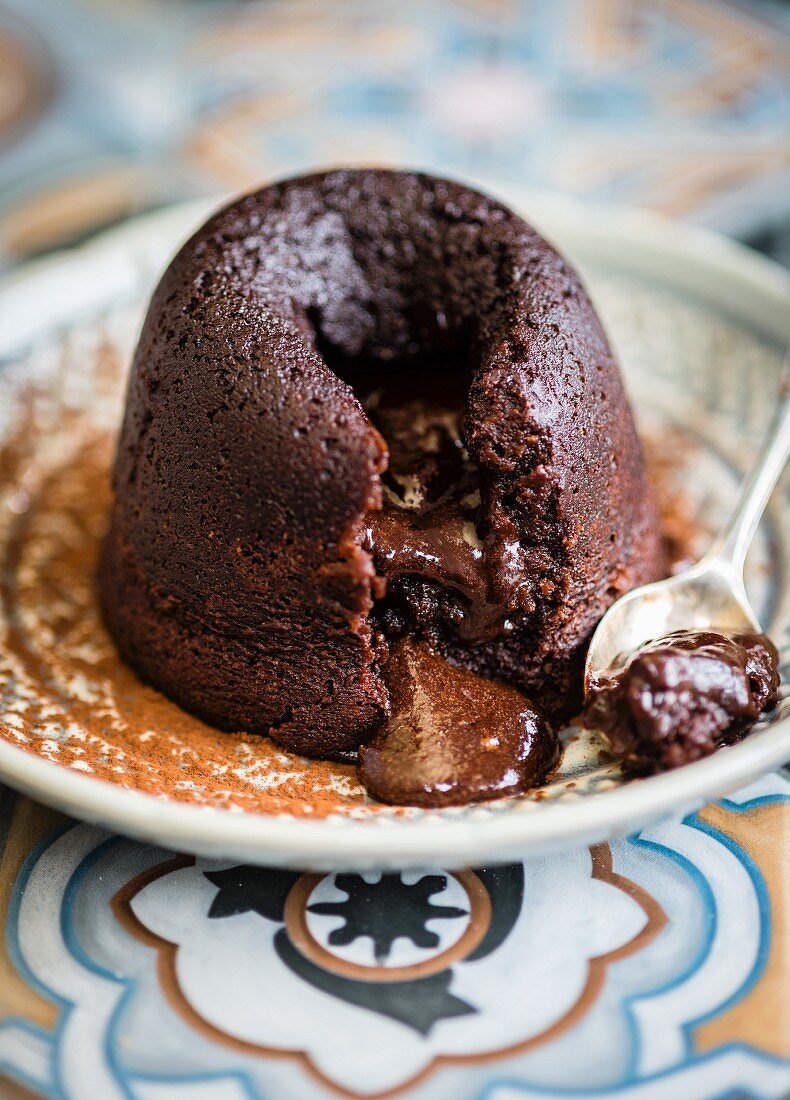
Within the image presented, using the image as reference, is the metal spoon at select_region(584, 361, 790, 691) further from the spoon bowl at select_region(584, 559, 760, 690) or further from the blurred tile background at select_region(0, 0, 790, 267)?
the blurred tile background at select_region(0, 0, 790, 267)

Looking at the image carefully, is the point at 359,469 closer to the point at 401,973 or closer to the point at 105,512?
the point at 401,973

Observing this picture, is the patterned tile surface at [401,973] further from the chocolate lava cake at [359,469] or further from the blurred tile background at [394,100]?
the blurred tile background at [394,100]

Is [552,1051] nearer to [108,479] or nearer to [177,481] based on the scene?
[177,481]

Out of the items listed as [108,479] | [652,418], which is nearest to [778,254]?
[652,418]

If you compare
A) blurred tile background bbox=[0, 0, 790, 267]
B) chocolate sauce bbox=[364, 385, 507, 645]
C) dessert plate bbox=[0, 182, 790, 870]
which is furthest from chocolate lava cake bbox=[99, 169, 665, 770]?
blurred tile background bbox=[0, 0, 790, 267]

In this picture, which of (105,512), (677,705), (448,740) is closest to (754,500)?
(677,705)

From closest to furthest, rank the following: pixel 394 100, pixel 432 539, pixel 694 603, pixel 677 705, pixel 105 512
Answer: pixel 677 705
pixel 432 539
pixel 694 603
pixel 105 512
pixel 394 100

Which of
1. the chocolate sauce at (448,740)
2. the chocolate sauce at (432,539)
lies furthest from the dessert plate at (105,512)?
the chocolate sauce at (432,539)
